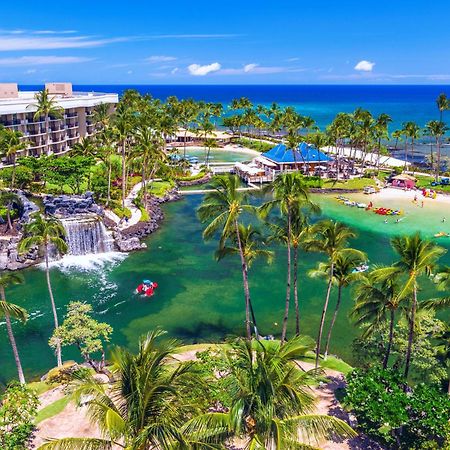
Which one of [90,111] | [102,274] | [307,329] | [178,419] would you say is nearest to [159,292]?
[102,274]

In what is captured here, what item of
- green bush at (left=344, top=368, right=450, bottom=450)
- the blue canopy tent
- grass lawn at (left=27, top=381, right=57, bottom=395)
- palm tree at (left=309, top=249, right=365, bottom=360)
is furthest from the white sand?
grass lawn at (left=27, top=381, right=57, bottom=395)

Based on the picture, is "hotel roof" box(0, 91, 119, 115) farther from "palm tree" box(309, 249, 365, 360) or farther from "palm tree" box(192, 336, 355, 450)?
"palm tree" box(192, 336, 355, 450)

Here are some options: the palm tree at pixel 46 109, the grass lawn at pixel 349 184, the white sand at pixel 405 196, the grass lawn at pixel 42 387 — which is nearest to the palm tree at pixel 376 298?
the grass lawn at pixel 42 387

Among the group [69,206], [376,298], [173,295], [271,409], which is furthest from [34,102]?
[271,409]

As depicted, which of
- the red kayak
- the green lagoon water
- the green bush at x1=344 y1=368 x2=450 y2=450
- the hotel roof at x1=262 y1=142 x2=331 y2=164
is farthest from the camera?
the hotel roof at x1=262 y1=142 x2=331 y2=164

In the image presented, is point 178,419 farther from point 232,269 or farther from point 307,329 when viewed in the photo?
point 232,269

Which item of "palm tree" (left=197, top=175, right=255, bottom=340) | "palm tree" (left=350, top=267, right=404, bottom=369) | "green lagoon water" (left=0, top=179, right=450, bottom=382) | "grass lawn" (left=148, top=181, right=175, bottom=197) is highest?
"palm tree" (left=197, top=175, right=255, bottom=340)

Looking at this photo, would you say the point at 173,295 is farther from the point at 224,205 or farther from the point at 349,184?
the point at 349,184
